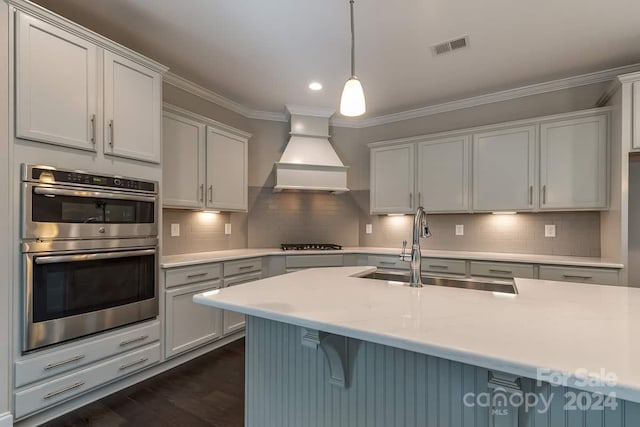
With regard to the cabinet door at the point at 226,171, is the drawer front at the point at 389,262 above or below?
below

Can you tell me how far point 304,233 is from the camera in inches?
171

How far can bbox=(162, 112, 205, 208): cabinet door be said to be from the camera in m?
2.89

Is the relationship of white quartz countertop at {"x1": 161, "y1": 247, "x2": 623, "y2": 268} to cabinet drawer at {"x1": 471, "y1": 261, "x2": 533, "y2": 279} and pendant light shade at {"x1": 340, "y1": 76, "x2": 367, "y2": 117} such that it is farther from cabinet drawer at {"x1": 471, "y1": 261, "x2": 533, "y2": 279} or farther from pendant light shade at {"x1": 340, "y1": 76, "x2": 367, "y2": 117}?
pendant light shade at {"x1": 340, "y1": 76, "x2": 367, "y2": 117}

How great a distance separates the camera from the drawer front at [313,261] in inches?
145

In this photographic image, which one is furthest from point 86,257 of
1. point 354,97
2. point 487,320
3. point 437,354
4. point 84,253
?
point 487,320

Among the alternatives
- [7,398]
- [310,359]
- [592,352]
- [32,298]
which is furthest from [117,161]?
[592,352]

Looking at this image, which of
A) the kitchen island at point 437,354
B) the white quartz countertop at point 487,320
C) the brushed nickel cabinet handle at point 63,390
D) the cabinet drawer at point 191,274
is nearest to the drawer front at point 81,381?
the brushed nickel cabinet handle at point 63,390

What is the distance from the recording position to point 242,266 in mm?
3352

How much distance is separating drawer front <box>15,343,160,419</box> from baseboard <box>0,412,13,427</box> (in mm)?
29

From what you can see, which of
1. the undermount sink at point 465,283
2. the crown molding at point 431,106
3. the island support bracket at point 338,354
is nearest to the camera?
the island support bracket at point 338,354

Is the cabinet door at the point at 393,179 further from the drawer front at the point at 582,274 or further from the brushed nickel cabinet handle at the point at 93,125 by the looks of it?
the brushed nickel cabinet handle at the point at 93,125

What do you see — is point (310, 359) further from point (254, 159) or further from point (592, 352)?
point (254, 159)

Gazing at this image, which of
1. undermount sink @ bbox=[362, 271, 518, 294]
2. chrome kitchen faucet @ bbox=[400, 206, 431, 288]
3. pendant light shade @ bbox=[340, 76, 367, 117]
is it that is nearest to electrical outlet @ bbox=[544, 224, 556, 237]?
undermount sink @ bbox=[362, 271, 518, 294]

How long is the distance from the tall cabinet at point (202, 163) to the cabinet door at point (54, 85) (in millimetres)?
804
